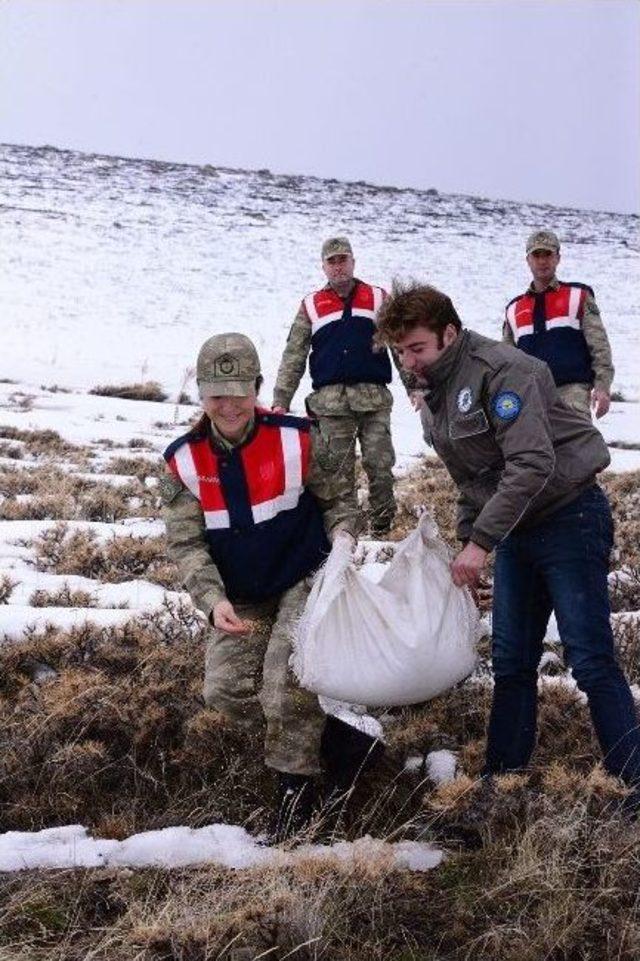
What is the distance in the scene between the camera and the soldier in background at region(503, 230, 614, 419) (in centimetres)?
704

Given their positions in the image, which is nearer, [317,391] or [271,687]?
[271,687]

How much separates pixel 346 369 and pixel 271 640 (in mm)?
3941

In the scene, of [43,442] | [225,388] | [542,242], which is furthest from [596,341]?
[43,442]

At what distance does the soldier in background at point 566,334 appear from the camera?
7043mm

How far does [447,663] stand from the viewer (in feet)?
11.1

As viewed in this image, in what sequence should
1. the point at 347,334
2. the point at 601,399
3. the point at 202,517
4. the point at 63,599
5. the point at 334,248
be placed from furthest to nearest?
the point at 347,334
the point at 334,248
the point at 601,399
the point at 63,599
the point at 202,517

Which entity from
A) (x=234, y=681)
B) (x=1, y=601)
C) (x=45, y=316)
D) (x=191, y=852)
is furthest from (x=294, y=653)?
(x=45, y=316)

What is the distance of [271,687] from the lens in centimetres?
369

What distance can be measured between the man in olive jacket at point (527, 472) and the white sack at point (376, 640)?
167mm

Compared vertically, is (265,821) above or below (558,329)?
below

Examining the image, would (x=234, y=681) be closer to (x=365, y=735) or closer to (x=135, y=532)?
(x=365, y=735)

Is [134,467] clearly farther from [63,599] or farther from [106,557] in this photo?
[63,599]

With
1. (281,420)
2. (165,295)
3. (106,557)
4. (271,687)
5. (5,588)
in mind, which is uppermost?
(165,295)

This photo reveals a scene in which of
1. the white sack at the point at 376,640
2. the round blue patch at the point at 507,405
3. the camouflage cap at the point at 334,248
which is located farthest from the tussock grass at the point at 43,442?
the round blue patch at the point at 507,405
